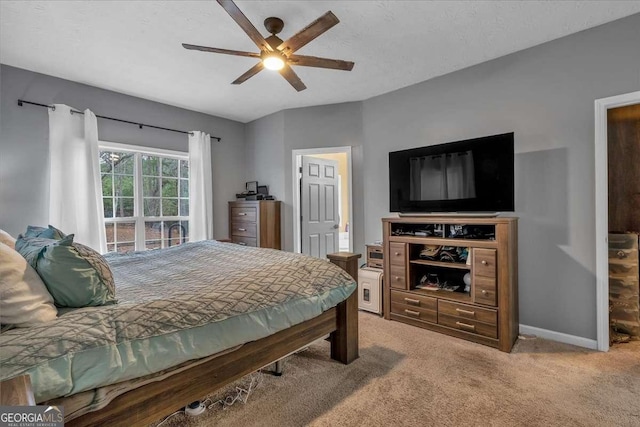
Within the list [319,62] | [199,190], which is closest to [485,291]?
[319,62]

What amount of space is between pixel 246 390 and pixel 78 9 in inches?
115

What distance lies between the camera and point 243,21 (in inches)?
71.4

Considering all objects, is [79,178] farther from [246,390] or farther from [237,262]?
[246,390]

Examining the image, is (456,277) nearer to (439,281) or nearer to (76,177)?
(439,281)

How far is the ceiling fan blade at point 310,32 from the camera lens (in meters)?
1.73

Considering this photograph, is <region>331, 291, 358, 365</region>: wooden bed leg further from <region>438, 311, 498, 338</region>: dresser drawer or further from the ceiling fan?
the ceiling fan

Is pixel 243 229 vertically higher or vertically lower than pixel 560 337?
higher

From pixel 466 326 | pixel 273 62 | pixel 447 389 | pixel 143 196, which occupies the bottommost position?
pixel 447 389

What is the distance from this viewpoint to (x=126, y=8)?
83.0 inches

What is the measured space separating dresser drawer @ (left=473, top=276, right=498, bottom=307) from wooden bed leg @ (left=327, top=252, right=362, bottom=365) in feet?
3.74

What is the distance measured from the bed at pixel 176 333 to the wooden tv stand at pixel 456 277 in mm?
979

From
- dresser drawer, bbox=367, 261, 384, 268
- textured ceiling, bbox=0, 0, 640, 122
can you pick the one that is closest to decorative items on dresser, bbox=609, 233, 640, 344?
textured ceiling, bbox=0, 0, 640, 122

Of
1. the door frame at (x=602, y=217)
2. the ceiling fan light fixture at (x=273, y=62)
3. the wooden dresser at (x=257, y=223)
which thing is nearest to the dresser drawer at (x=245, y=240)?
the wooden dresser at (x=257, y=223)

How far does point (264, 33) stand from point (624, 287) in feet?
12.7
